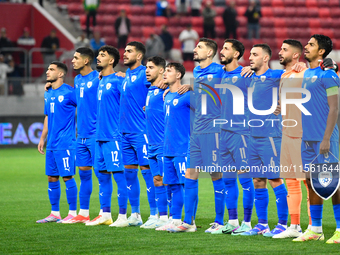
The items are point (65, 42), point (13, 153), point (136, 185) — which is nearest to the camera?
point (136, 185)

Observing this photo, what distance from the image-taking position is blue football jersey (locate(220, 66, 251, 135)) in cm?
635

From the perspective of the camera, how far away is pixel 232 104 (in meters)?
6.43

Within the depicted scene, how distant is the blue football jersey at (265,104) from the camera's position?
6223mm

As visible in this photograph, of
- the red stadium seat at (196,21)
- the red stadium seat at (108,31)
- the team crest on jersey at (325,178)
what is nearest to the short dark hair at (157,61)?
the team crest on jersey at (325,178)

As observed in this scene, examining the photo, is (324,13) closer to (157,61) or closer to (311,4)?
(311,4)

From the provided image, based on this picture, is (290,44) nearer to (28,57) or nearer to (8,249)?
(8,249)

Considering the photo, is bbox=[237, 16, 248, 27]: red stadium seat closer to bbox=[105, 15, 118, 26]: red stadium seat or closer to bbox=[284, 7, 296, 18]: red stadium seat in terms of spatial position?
bbox=[284, 7, 296, 18]: red stadium seat

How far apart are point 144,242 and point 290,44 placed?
8.61ft

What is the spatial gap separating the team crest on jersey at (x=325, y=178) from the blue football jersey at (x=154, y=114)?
2012 millimetres

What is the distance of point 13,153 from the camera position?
16.1 metres

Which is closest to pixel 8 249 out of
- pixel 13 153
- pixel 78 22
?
pixel 13 153

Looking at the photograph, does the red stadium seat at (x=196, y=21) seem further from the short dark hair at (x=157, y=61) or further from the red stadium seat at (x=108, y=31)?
the short dark hair at (x=157, y=61)

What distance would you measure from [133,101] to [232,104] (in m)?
1.36

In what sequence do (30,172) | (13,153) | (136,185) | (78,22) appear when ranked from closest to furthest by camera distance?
(136,185)
(30,172)
(13,153)
(78,22)
